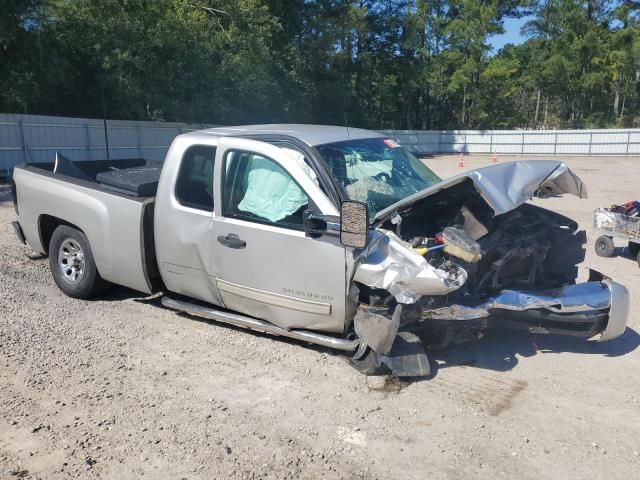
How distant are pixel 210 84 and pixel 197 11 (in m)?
4.05

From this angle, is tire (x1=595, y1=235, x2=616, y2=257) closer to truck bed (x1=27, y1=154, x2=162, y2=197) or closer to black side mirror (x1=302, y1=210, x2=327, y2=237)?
black side mirror (x1=302, y1=210, x2=327, y2=237)

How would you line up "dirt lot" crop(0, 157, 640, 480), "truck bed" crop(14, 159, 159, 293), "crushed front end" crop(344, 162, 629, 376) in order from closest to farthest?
"dirt lot" crop(0, 157, 640, 480), "crushed front end" crop(344, 162, 629, 376), "truck bed" crop(14, 159, 159, 293)

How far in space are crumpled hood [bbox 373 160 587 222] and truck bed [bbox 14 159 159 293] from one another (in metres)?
2.31

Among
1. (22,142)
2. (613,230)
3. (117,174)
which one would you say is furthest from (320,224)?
(22,142)

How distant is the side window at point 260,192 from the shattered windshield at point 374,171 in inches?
14.9

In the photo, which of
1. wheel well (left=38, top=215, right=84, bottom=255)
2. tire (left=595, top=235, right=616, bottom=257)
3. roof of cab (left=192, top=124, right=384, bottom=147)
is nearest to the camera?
roof of cab (left=192, top=124, right=384, bottom=147)

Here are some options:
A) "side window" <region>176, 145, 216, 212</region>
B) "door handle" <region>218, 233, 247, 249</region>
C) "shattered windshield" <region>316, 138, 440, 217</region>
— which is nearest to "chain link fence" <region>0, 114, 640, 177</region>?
"side window" <region>176, 145, 216, 212</region>

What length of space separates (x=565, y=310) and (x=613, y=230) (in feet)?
16.4

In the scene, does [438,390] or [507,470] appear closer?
[507,470]

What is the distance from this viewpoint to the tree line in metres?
25.0

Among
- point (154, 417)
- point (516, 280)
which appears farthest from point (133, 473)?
point (516, 280)

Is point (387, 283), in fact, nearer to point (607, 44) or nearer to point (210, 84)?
→ point (210, 84)

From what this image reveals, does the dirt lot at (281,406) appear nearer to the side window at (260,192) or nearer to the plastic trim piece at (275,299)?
the plastic trim piece at (275,299)

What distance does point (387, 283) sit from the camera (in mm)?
4332
